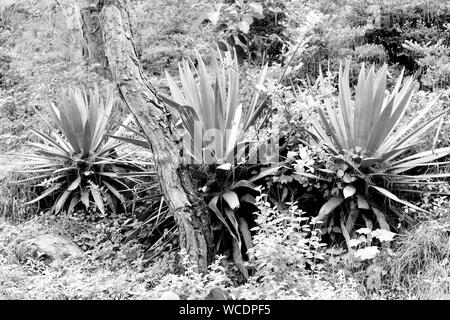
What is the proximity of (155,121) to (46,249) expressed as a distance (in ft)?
6.04

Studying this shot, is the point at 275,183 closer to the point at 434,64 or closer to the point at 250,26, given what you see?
the point at 434,64

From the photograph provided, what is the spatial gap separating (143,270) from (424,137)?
2757 millimetres

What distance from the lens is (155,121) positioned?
13.1 ft

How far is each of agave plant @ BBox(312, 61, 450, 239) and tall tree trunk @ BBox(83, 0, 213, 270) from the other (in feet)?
3.40

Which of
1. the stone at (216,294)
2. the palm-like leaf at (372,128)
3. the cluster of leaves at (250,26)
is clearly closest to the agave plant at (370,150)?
the palm-like leaf at (372,128)

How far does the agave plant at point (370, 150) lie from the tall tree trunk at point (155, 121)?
40.8 inches

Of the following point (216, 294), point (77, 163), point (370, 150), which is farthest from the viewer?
point (77, 163)

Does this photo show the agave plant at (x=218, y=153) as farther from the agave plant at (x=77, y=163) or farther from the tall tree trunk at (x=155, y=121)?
the agave plant at (x=77, y=163)

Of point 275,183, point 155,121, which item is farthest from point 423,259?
point 155,121

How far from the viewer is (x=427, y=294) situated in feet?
11.8

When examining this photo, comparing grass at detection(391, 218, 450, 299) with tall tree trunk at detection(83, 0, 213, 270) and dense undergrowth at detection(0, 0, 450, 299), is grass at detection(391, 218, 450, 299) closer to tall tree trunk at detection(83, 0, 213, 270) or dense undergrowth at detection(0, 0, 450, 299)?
dense undergrowth at detection(0, 0, 450, 299)

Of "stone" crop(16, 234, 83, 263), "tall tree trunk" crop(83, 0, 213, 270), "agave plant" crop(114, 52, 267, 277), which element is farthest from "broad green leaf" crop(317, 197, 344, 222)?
"stone" crop(16, 234, 83, 263)

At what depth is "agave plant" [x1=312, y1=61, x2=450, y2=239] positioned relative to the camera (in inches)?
171
